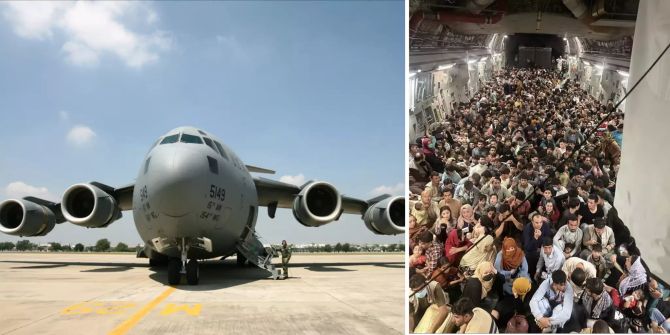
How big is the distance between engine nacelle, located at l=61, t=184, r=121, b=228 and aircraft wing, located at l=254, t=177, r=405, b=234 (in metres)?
4.80

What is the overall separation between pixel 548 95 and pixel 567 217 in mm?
1706

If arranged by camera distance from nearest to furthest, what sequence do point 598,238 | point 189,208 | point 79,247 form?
1. point 598,238
2. point 189,208
3. point 79,247

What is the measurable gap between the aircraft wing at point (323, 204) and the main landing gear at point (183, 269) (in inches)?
189

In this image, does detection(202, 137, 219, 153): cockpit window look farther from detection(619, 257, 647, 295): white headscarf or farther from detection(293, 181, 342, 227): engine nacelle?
detection(619, 257, 647, 295): white headscarf

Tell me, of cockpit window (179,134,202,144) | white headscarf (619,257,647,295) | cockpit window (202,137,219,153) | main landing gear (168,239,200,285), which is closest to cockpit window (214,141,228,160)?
cockpit window (202,137,219,153)

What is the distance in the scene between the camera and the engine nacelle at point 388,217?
15282 millimetres

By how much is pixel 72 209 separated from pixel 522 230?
1198 centimetres

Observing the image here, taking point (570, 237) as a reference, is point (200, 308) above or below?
below

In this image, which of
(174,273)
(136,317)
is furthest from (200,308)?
(174,273)

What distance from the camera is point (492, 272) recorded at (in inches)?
229

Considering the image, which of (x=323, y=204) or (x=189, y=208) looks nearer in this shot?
(x=189, y=208)

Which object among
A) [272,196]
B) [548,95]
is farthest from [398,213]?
[548,95]

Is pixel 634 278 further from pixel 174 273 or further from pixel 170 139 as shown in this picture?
pixel 170 139

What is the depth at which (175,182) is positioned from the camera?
9.01 m
